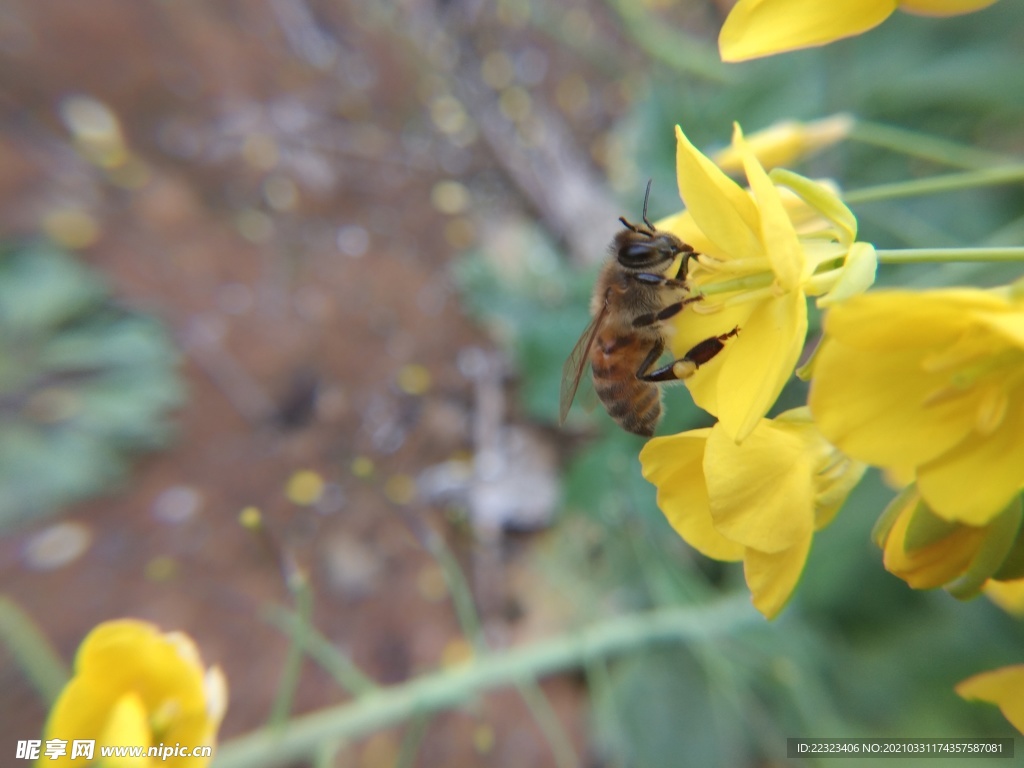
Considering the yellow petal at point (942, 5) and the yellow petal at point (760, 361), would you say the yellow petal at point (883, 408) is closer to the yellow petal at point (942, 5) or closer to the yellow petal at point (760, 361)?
the yellow petal at point (760, 361)

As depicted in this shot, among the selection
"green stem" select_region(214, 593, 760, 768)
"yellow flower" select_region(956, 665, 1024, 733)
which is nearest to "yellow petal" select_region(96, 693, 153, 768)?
"green stem" select_region(214, 593, 760, 768)

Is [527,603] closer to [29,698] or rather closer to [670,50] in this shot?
[29,698]

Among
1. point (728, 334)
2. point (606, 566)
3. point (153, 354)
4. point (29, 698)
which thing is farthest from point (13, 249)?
point (728, 334)

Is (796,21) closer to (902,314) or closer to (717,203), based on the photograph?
(717,203)

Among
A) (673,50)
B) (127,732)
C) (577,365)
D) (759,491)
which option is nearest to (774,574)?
(759,491)

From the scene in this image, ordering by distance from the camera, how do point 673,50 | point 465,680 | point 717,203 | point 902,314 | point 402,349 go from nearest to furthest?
point 902,314 → point 717,203 → point 465,680 → point 673,50 → point 402,349

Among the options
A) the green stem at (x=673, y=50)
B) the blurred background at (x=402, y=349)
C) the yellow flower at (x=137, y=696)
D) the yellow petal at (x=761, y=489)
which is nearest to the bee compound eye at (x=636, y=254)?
the yellow petal at (x=761, y=489)
